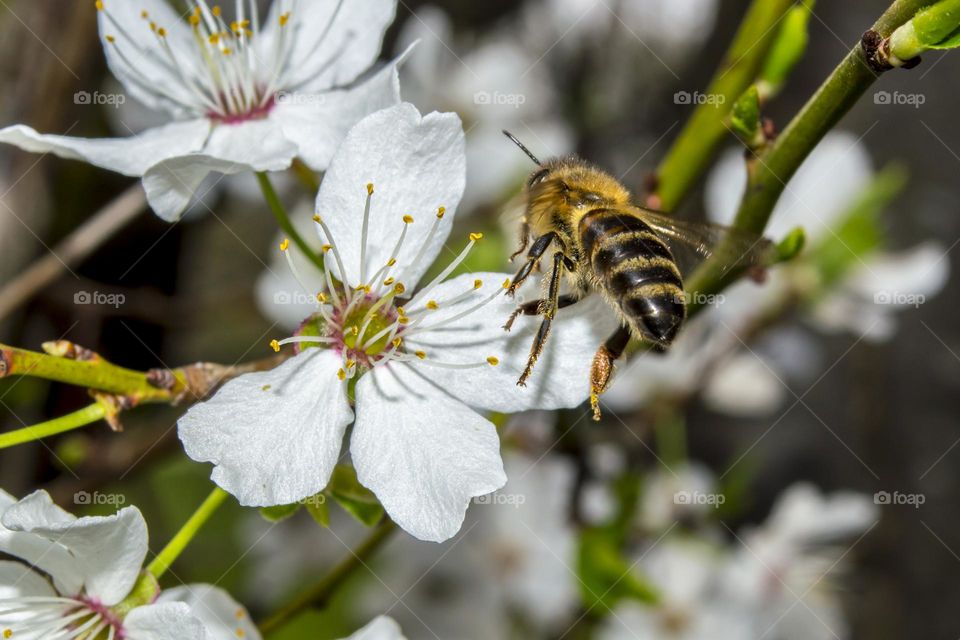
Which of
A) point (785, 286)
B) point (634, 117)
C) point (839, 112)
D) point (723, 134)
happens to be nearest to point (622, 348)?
point (839, 112)

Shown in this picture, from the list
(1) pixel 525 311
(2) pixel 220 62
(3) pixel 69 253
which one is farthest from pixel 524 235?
(3) pixel 69 253

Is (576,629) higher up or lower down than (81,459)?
higher up

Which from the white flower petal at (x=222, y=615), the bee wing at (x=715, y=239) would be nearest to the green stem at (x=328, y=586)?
the white flower petal at (x=222, y=615)

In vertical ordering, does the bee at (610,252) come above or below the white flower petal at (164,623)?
above

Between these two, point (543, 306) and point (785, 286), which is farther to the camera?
point (785, 286)

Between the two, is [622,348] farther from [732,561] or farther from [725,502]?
[732,561]

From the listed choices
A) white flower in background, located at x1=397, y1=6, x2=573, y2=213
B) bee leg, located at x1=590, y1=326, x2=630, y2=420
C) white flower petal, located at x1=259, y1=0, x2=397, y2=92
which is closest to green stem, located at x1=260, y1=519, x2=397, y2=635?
bee leg, located at x1=590, y1=326, x2=630, y2=420

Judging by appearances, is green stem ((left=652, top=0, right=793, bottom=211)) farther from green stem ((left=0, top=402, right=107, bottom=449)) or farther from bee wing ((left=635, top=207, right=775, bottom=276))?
green stem ((left=0, top=402, right=107, bottom=449))

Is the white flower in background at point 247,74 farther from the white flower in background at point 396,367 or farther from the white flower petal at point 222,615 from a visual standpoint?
the white flower petal at point 222,615
